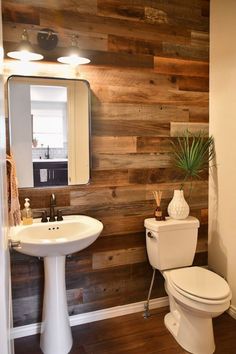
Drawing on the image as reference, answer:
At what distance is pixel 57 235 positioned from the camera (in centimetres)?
208

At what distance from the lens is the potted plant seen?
239cm

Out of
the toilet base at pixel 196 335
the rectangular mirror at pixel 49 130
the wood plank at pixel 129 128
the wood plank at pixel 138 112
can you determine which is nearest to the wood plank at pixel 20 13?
the rectangular mirror at pixel 49 130

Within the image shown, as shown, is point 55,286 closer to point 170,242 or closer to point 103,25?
point 170,242

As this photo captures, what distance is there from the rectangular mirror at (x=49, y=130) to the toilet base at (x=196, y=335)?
1.22 m

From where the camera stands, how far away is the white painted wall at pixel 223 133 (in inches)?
94.3

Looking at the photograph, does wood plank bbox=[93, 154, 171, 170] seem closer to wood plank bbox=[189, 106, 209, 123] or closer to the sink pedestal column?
wood plank bbox=[189, 106, 209, 123]

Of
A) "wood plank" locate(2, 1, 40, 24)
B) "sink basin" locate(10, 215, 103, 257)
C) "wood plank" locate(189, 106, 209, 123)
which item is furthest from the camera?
"wood plank" locate(189, 106, 209, 123)

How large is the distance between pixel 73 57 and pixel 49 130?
1.72 feet

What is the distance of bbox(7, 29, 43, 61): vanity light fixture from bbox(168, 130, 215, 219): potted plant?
1.25m

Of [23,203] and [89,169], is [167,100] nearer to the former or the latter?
[89,169]

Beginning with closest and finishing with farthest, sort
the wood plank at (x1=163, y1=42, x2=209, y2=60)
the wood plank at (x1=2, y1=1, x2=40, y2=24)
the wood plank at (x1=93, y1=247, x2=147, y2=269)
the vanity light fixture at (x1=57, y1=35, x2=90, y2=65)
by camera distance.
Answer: the wood plank at (x1=2, y1=1, x2=40, y2=24) < the vanity light fixture at (x1=57, y1=35, x2=90, y2=65) < the wood plank at (x1=93, y1=247, x2=147, y2=269) < the wood plank at (x1=163, y1=42, x2=209, y2=60)

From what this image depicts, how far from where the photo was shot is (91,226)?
2027 mm

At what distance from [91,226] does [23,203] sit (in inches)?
20.2

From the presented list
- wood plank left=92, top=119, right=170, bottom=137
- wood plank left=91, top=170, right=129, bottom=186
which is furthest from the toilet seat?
wood plank left=92, top=119, right=170, bottom=137
